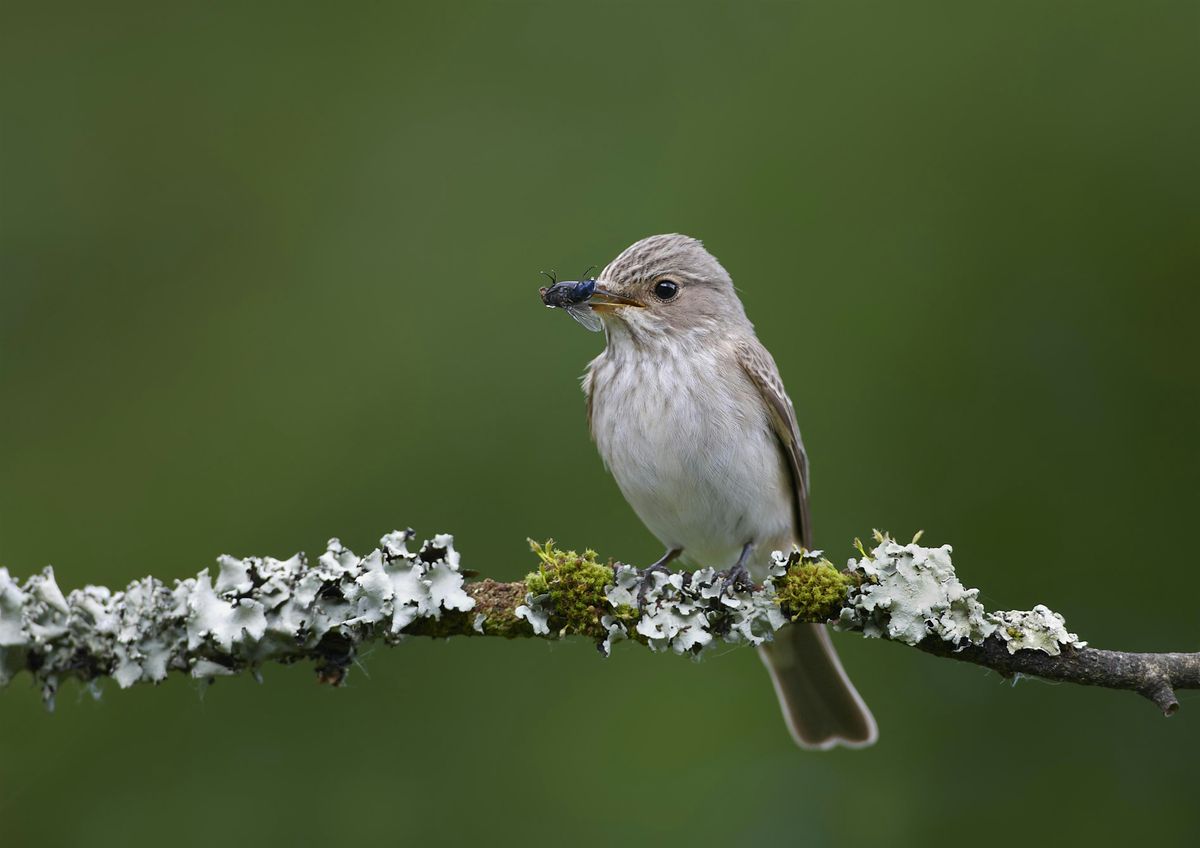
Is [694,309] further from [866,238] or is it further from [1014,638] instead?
[1014,638]

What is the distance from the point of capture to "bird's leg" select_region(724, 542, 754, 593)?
3749mm

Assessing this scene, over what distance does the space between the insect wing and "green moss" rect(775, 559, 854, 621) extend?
5.42 ft

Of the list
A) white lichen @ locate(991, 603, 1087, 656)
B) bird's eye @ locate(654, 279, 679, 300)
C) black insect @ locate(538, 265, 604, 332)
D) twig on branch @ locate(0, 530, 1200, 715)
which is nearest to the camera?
white lichen @ locate(991, 603, 1087, 656)

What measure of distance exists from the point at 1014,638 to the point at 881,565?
39cm

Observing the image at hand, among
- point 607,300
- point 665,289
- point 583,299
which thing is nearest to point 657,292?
point 665,289

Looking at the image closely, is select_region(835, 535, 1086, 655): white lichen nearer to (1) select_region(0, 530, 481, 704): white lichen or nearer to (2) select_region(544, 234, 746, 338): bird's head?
(1) select_region(0, 530, 481, 704): white lichen

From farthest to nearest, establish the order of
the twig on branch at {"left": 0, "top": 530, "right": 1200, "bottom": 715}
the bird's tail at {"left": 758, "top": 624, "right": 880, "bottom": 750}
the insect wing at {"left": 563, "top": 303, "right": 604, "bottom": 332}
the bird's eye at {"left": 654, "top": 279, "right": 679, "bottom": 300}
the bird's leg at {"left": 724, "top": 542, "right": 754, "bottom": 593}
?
the bird's tail at {"left": 758, "top": 624, "right": 880, "bottom": 750} < the bird's eye at {"left": 654, "top": 279, "right": 679, "bottom": 300} < the insect wing at {"left": 563, "top": 303, "right": 604, "bottom": 332} < the bird's leg at {"left": 724, "top": 542, "right": 754, "bottom": 593} < the twig on branch at {"left": 0, "top": 530, "right": 1200, "bottom": 715}

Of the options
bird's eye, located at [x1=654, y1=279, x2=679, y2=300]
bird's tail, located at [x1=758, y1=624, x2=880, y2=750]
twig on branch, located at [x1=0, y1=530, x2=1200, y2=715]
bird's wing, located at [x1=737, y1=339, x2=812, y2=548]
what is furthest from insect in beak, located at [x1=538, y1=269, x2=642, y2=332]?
bird's tail, located at [x1=758, y1=624, x2=880, y2=750]

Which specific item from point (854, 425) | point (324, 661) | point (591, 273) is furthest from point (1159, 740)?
point (324, 661)

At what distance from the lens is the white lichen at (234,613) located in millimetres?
3516

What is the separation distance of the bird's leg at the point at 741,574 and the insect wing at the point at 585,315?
1.04 meters

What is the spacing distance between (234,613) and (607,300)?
6.65 ft

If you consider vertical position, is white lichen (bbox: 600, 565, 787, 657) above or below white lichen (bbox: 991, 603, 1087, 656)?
above

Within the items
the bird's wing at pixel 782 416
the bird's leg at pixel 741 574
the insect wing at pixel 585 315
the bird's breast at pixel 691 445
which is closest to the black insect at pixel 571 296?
the insect wing at pixel 585 315
